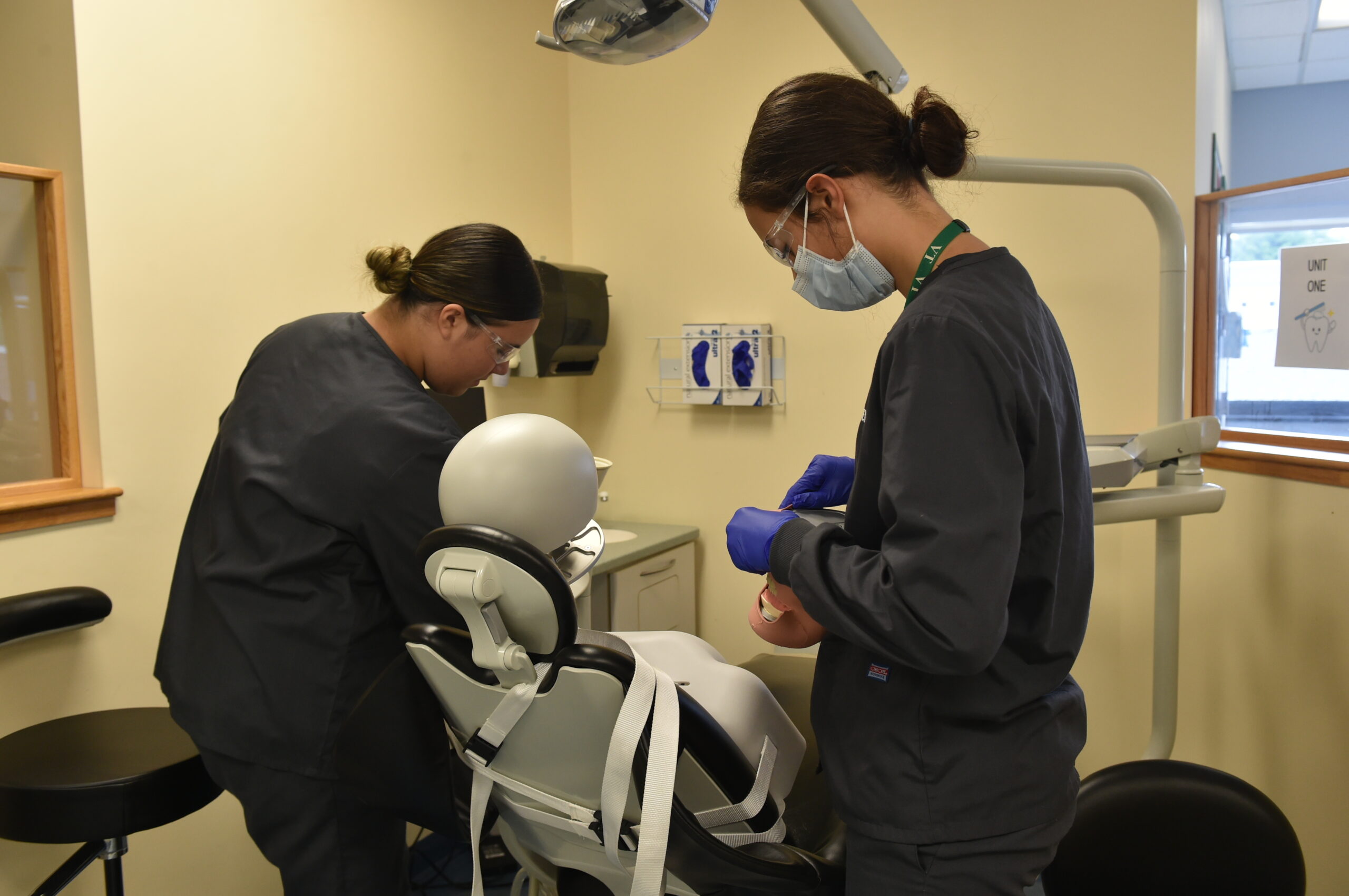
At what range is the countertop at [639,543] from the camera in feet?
7.93

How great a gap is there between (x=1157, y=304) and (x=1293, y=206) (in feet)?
1.29

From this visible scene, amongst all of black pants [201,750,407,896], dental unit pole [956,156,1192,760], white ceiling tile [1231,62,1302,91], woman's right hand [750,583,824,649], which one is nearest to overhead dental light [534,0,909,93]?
woman's right hand [750,583,824,649]

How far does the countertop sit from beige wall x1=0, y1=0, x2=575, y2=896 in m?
0.94

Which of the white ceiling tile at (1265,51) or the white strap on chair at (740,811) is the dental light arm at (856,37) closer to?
the white strap on chair at (740,811)

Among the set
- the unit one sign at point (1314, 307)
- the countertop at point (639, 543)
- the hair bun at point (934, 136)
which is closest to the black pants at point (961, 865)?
the hair bun at point (934, 136)

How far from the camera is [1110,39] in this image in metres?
2.15

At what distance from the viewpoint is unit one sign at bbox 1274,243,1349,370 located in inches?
66.0

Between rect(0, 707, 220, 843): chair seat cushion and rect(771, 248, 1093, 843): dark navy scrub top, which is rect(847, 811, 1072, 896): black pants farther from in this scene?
rect(0, 707, 220, 843): chair seat cushion

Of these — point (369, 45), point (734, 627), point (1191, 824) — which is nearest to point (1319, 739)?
point (1191, 824)

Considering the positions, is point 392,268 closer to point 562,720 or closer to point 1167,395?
point 562,720

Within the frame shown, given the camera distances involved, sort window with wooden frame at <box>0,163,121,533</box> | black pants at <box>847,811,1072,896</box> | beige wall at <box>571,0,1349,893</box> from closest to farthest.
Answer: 1. black pants at <box>847,811,1072,896</box>
2. window with wooden frame at <box>0,163,121,533</box>
3. beige wall at <box>571,0,1349,893</box>

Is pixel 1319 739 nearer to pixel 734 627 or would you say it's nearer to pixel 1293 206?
pixel 1293 206

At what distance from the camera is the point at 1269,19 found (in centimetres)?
304

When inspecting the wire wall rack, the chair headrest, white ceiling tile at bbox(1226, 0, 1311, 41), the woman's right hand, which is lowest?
the woman's right hand
